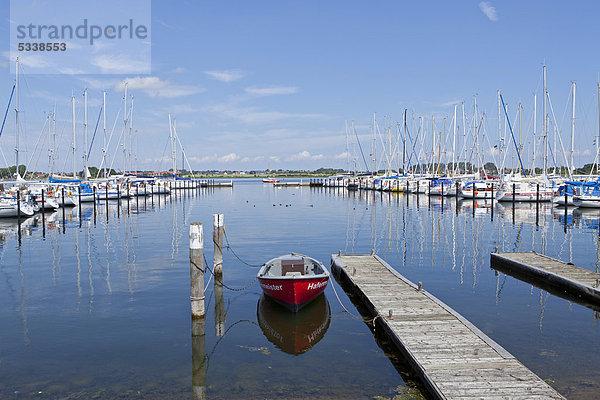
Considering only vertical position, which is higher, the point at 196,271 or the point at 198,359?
the point at 196,271

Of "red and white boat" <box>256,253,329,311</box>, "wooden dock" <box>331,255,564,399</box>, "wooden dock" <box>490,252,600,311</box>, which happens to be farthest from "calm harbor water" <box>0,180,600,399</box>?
"wooden dock" <box>331,255,564,399</box>

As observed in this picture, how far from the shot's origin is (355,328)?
1416 cm

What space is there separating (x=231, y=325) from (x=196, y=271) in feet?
7.56

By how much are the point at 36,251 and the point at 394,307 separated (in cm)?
2248

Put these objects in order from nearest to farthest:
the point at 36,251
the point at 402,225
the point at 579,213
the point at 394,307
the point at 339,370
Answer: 1. the point at 339,370
2. the point at 394,307
3. the point at 36,251
4. the point at 402,225
5. the point at 579,213

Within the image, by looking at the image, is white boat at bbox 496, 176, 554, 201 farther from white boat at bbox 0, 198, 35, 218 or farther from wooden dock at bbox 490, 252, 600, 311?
white boat at bbox 0, 198, 35, 218

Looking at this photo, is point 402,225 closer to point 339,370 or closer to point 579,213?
point 579,213

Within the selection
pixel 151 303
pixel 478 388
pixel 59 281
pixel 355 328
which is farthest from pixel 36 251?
pixel 478 388

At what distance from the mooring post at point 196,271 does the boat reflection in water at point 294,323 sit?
2079mm

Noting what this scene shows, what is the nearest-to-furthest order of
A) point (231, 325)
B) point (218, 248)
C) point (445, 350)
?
point (445, 350) → point (231, 325) → point (218, 248)

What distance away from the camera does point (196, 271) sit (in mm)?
13531

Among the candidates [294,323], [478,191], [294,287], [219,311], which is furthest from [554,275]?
[478,191]

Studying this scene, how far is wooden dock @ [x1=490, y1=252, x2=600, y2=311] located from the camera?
16.4 meters

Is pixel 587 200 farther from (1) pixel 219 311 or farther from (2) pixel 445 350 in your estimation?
(2) pixel 445 350
